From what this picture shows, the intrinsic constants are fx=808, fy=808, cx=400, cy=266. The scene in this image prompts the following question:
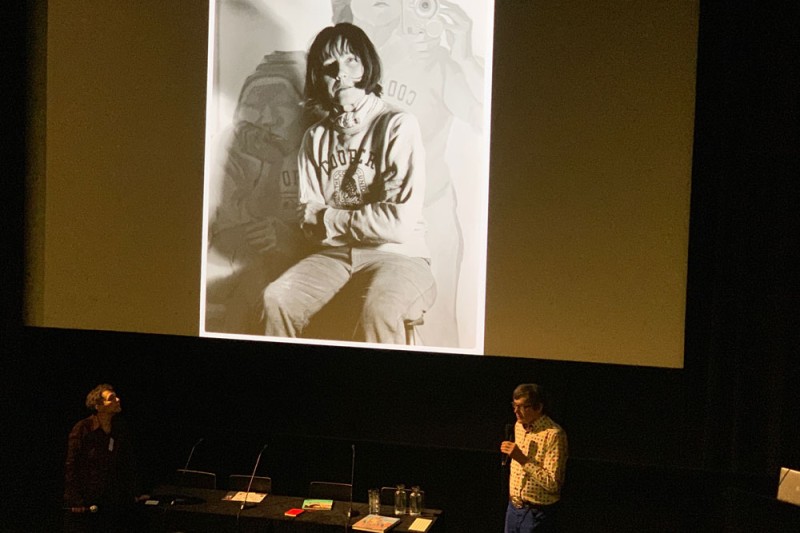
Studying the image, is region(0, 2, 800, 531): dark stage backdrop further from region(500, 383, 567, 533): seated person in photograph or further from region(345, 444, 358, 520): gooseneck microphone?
region(500, 383, 567, 533): seated person in photograph

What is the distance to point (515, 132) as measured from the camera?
497 centimetres

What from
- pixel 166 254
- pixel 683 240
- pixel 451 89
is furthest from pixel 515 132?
pixel 166 254

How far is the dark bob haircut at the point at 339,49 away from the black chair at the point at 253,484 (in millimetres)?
2479

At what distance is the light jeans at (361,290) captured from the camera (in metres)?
5.17

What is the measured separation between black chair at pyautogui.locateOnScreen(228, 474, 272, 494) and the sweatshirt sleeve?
169cm

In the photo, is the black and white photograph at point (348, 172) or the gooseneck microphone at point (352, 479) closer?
the gooseneck microphone at point (352, 479)

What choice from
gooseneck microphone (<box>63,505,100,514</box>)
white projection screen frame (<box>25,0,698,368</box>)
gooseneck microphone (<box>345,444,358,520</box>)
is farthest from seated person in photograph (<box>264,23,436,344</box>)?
gooseneck microphone (<box>63,505,100,514</box>)

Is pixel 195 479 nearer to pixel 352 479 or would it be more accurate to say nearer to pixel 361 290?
pixel 352 479

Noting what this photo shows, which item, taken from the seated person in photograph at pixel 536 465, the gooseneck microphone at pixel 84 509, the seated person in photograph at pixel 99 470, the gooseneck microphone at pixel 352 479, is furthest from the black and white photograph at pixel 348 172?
the gooseneck microphone at pixel 84 509

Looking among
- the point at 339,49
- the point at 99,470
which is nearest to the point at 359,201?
the point at 339,49

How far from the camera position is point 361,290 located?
5.25 metres

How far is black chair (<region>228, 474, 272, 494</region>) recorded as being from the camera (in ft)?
17.4

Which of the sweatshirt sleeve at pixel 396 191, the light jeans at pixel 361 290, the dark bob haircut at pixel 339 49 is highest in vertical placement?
the dark bob haircut at pixel 339 49

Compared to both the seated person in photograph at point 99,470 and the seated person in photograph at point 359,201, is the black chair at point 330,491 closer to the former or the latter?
the seated person in photograph at point 359,201
